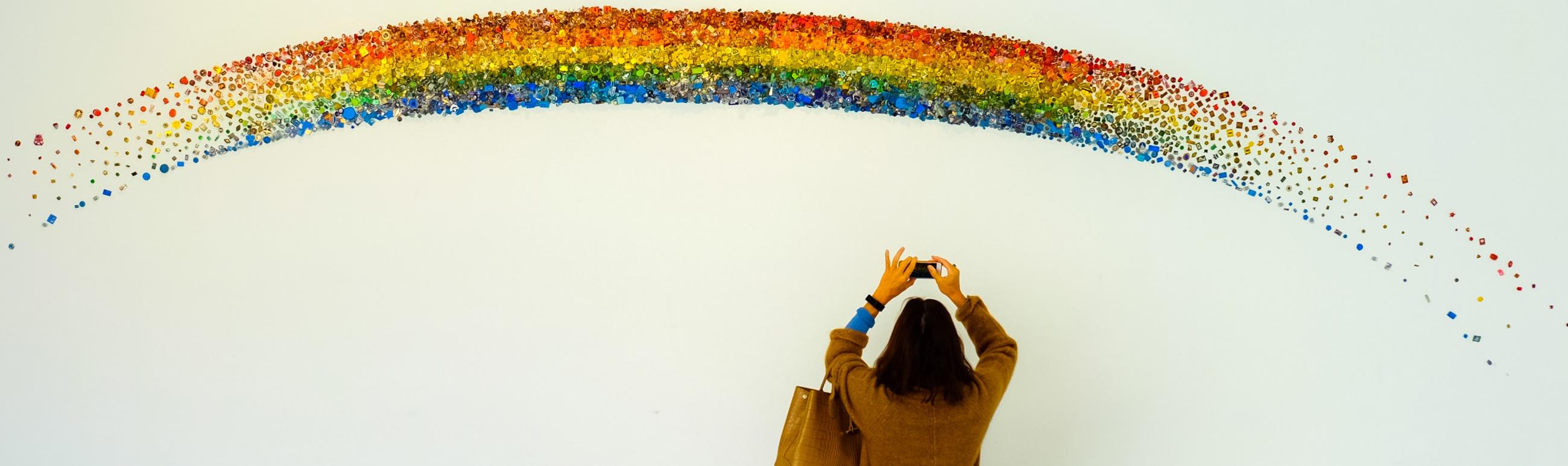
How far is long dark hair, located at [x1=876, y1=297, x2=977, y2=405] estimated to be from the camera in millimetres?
1535

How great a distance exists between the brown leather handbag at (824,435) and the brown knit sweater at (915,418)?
0.06 m

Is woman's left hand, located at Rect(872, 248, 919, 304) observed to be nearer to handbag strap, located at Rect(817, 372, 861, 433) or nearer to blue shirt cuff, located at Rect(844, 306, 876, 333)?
blue shirt cuff, located at Rect(844, 306, 876, 333)

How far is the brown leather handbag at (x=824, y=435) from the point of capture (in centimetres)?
170

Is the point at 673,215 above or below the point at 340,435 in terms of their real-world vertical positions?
above

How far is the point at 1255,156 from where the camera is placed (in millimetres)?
2010

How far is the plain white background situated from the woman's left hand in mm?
163

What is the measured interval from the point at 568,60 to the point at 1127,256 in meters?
1.19

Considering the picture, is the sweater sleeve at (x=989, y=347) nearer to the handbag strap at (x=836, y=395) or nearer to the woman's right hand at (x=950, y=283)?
the woman's right hand at (x=950, y=283)

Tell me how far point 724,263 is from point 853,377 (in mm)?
463

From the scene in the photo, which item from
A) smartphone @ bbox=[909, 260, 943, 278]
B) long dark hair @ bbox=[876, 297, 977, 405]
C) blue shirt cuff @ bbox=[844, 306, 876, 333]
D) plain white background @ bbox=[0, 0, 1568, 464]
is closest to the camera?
long dark hair @ bbox=[876, 297, 977, 405]

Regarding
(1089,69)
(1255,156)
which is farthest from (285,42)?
(1255,156)

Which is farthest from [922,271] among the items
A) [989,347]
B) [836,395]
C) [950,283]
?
[836,395]

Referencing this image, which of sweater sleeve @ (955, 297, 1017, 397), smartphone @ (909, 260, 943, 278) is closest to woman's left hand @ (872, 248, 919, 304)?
smartphone @ (909, 260, 943, 278)

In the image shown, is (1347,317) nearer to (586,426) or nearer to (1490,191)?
(1490,191)
